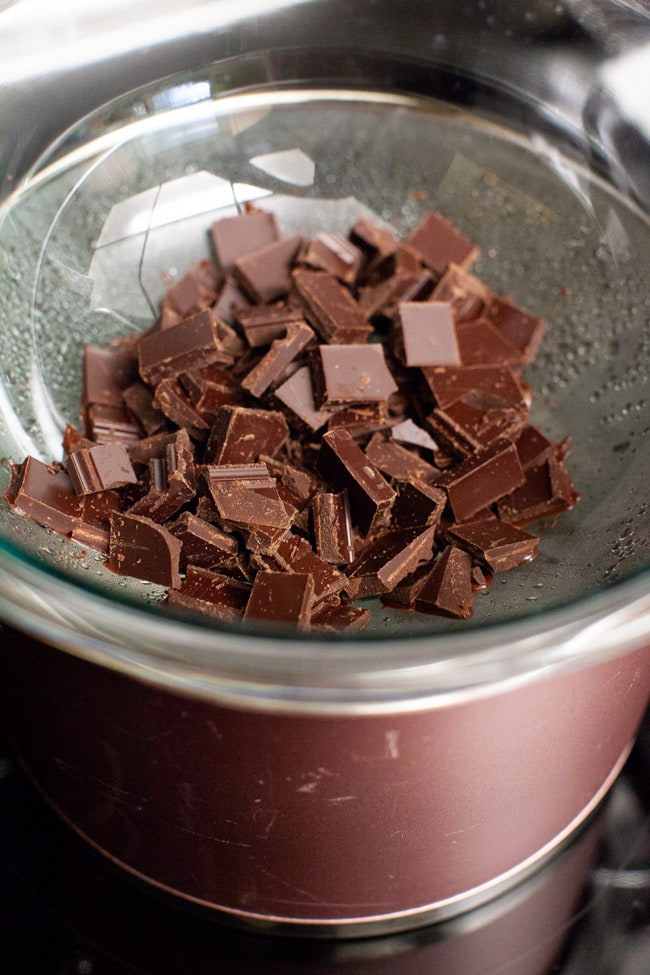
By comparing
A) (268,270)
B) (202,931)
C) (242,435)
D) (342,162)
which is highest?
(342,162)

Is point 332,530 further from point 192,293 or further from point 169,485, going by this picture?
point 192,293

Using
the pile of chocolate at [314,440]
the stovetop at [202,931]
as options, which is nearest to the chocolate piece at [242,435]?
the pile of chocolate at [314,440]

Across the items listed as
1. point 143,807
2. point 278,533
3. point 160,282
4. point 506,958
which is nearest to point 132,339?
point 160,282

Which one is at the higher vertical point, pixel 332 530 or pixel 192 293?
pixel 192 293

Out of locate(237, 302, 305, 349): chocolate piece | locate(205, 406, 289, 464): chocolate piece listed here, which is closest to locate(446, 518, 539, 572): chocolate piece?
locate(205, 406, 289, 464): chocolate piece

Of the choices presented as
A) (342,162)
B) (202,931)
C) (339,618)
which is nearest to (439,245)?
(342,162)

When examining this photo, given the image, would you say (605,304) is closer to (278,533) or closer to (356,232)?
(356,232)

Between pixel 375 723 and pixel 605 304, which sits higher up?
pixel 605 304
